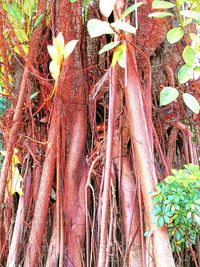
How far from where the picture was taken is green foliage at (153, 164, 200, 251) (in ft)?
2.70

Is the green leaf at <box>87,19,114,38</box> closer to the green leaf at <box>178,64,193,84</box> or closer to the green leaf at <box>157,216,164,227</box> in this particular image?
the green leaf at <box>178,64,193,84</box>

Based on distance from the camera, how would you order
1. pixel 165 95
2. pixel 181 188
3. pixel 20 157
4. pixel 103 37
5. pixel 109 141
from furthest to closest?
1. pixel 20 157
2. pixel 103 37
3. pixel 109 141
4. pixel 181 188
5. pixel 165 95

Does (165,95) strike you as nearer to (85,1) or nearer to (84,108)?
(84,108)

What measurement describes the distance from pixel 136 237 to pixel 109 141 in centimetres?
37

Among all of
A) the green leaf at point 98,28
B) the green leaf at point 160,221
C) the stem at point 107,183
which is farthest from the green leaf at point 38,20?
the green leaf at point 160,221

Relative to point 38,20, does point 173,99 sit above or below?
below

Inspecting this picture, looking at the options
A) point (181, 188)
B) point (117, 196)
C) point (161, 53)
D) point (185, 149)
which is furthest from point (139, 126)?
point (161, 53)

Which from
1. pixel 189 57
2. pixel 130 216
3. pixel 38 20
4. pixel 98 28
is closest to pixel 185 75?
pixel 189 57

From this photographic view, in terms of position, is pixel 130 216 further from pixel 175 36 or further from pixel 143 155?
pixel 175 36

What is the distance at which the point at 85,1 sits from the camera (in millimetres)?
1367

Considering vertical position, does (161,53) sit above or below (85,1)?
below

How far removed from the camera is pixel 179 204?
2.72 ft

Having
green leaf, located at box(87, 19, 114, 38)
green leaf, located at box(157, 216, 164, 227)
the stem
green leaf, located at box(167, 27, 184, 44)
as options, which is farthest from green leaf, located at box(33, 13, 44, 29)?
green leaf, located at box(157, 216, 164, 227)

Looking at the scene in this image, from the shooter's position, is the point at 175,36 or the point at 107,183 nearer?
the point at 175,36
